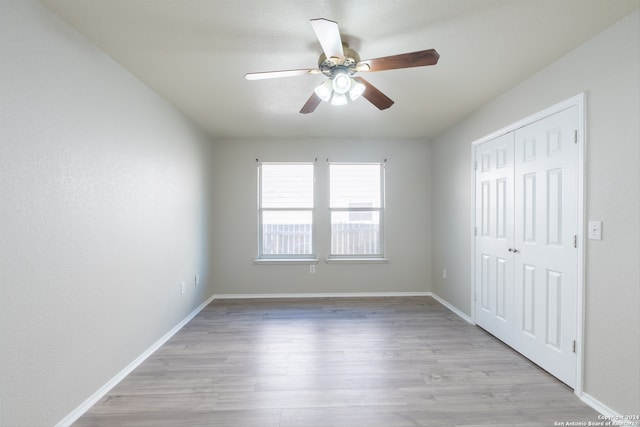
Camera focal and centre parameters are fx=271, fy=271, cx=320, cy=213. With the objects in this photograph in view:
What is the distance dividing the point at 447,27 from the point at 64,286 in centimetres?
281

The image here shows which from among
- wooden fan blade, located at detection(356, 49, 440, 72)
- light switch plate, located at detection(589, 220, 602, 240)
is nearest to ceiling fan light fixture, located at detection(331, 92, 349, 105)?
wooden fan blade, located at detection(356, 49, 440, 72)

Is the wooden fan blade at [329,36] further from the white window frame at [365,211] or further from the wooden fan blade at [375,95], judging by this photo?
the white window frame at [365,211]

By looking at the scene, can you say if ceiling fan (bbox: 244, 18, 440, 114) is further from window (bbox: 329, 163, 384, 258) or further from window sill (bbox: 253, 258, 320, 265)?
window sill (bbox: 253, 258, 320, 265)

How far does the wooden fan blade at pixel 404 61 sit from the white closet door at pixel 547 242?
125cm

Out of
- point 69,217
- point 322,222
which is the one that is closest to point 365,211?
point 322,222

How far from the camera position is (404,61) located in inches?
62.7

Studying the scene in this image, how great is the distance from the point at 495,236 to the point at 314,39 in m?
2.50

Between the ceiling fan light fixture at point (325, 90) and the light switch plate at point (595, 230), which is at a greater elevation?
the ceiling fan light fixture at point (325, 90)

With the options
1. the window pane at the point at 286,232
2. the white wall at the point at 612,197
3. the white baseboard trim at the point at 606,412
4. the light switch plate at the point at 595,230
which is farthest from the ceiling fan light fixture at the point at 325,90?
the white baseboard trim at the point at 606,412

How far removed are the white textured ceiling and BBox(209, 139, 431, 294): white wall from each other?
138 cm

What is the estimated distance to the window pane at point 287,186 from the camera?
4184 mm

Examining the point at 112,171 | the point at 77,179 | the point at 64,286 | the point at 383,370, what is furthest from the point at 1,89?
the point at 383,370

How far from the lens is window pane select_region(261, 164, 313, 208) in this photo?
4184 millimetres

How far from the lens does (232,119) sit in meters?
3.27
